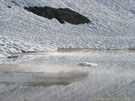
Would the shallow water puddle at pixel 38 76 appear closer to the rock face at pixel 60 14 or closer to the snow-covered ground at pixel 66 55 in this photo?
the snow-covered ground at pixel 66 55

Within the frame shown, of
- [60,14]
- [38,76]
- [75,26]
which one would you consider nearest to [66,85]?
[38,76]

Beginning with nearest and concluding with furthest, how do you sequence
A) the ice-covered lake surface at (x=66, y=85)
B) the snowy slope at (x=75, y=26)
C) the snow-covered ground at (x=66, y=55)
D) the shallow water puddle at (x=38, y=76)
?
the ice-covered lake surface at (x=66, y=85), the snow-covered ground at (x=66, y=55), the shallow water puddle at (x=38, y=76), the snowy slope at (x=75, y=26)

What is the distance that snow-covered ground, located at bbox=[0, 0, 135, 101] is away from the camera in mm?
8523

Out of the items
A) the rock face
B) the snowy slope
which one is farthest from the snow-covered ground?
the rock face

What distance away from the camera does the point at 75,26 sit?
128 ft

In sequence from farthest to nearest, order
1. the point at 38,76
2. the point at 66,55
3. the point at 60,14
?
the point at 60,14 → the point at 66,55 → the point at 38,76

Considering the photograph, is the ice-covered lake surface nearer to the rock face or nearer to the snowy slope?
the snowy slope

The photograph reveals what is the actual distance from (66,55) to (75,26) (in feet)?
63.8

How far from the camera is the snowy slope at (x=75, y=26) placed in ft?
91.2

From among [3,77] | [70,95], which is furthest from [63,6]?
[70,95]

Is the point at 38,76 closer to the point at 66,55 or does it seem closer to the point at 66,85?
the point at 66,85

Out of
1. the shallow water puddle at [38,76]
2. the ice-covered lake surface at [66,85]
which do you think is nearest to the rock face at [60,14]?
the shallow water puddle at [38,76]

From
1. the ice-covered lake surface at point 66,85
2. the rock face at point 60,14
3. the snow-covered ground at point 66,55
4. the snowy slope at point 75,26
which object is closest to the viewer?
the ice-covered lake surface at point 66,85

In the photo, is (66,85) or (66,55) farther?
(66,55)
